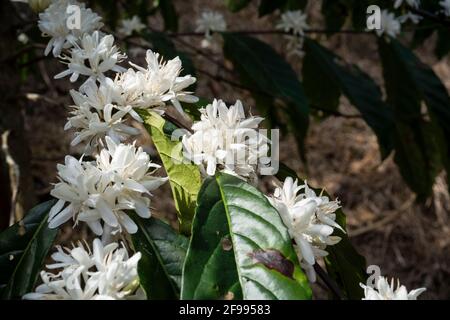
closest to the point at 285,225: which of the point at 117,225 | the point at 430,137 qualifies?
the point at 117,225

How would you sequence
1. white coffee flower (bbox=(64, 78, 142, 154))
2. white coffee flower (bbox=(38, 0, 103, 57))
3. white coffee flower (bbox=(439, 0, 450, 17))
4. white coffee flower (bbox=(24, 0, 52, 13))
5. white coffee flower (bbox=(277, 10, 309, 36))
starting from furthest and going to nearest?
1. white coffee flower (bbox=(277, 10, 309, 36))
2. white coffee flower (bbox=(439, 0, 450, 17))
3. white coffee flower (bbox=(24, 0, 52, 13))
4. white coffee flower (bbox=(38, 0, 103, 57))
5. white coffee flower (bbox=(64, 78, 142, 154))

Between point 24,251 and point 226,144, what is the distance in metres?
0.28

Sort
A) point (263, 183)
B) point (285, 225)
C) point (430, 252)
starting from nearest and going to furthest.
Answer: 1. point (285, 225)
2. point (430, 252)
3. point (263, 183)

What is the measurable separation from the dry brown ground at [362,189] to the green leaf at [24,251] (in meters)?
1.97

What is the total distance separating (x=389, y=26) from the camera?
1.90 metres

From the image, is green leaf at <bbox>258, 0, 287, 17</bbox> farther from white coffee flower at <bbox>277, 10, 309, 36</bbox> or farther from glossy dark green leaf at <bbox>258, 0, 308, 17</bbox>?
white coffee flower at <bbox>277, 10, 309, 36</bbox>

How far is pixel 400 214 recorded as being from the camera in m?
3.28

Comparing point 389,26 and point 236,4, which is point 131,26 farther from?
point 389,26

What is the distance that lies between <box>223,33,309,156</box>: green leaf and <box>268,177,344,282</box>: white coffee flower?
80cm

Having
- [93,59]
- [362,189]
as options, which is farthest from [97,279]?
[362,189]

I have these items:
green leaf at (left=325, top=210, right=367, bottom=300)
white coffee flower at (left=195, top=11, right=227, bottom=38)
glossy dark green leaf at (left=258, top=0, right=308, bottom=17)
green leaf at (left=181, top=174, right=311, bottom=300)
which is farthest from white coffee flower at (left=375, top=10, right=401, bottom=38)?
green leaf at (left=181, top=174, right=311, bottom=300)

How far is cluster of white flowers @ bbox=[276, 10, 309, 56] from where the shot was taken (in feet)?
6.44
